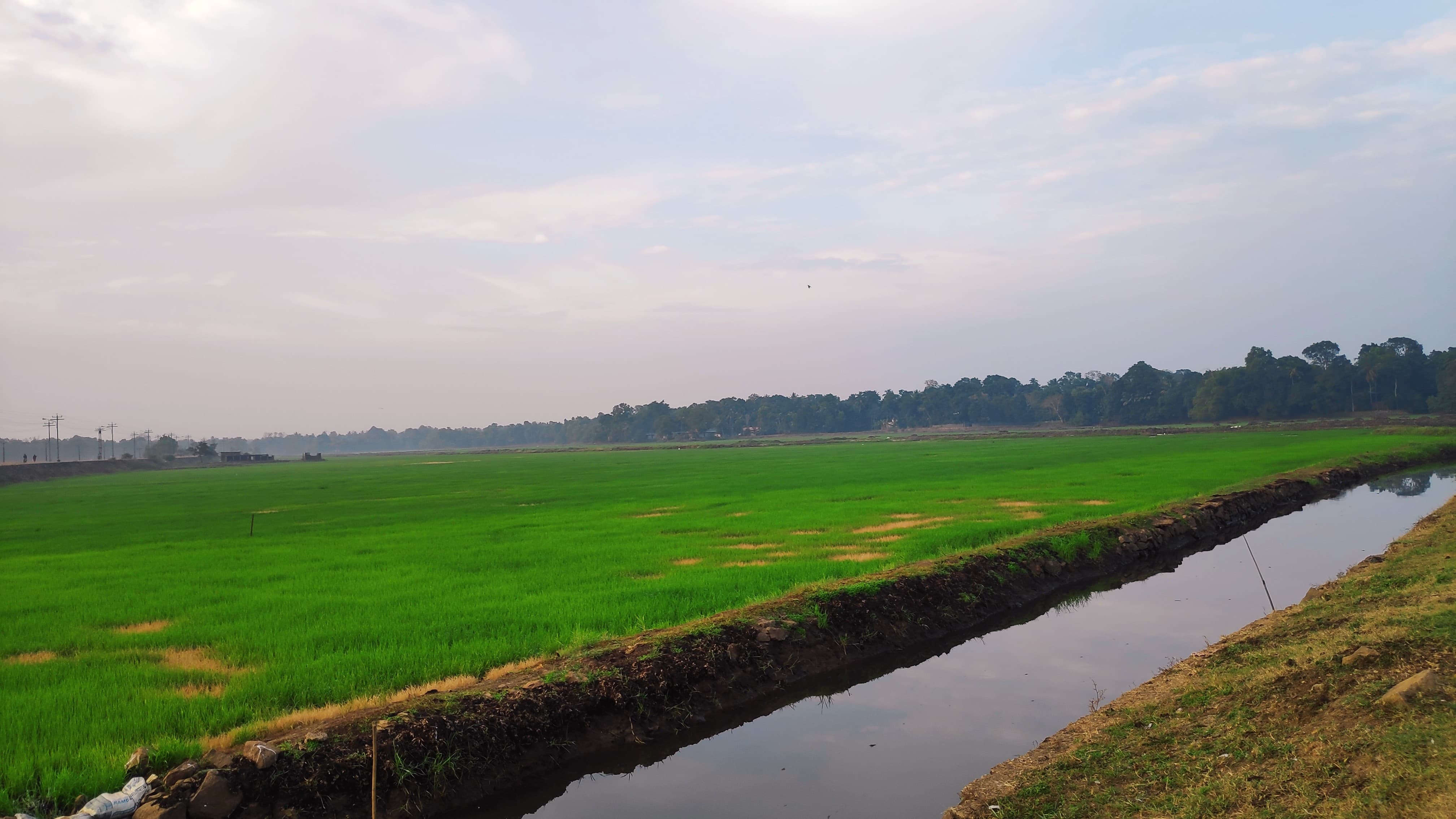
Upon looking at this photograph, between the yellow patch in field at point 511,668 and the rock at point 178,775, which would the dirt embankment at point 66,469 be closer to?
the yellow patch in field at point 511,668

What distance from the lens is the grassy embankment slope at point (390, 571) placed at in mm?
8180

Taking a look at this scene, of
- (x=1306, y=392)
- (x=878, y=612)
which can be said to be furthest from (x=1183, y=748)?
(x=1306, y=392)

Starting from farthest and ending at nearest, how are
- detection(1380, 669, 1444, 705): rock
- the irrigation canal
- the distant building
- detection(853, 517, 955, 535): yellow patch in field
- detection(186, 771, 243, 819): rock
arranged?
the distant building
detection(853, 517, 955, 535): yellow patch in field
the irrigation canal
detection(186, 771, 243, 819): rock
detection(1380, 669, 1444, 705): rock

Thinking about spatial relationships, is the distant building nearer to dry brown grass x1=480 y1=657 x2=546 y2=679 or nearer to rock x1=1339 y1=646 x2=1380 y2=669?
dry brown grass x1=480 y1=657 x2=546 y2=679

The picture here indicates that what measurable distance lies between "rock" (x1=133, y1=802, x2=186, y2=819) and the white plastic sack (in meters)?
0.06

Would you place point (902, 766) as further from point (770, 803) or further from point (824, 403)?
point (824, 403)

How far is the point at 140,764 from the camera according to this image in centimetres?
647

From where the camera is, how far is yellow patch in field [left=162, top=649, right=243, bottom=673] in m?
9.23

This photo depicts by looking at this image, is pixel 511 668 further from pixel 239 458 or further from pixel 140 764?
pixel 239 458

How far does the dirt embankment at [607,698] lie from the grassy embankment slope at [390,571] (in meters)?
0.94

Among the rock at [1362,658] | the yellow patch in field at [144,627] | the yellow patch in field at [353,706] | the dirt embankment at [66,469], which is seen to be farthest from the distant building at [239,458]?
the rock at [1362,658]

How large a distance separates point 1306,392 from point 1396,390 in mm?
10328

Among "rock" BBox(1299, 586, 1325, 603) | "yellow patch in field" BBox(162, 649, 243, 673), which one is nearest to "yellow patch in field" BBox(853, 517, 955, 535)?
"rock" BBox(1299, 586, 1325, 603)

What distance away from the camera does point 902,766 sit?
7605mm
